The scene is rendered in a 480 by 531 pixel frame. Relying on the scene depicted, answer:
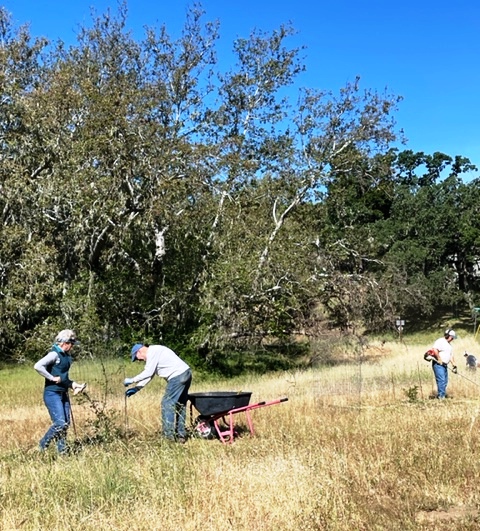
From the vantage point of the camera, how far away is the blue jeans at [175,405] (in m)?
8.44

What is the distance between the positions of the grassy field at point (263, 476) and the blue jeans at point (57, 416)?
1.15 ft

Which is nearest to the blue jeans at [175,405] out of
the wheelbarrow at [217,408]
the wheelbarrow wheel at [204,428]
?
the wheelbarrow at [217,408]

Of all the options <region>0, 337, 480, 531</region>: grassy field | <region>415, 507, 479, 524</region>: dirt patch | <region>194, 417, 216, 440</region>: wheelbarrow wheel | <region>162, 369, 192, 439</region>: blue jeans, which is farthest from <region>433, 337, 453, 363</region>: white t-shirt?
<region>415, 507, 479, 524</region>: dirt patch

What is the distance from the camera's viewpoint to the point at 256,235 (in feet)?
80.2

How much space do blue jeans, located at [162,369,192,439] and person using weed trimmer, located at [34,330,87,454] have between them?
126 centimetres

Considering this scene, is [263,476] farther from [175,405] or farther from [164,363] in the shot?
[164,363]

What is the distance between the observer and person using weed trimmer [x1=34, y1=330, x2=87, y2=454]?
7754mm

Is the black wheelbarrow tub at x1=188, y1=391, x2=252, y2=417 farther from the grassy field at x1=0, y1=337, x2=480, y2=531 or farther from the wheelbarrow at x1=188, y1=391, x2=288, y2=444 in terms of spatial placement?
the grassy field at x1=0, y1=337, x2=480, y2=531

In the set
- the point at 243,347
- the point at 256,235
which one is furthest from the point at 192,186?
the point at 243,347

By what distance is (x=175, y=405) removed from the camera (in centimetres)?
864

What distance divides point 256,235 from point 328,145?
4617 millimetres

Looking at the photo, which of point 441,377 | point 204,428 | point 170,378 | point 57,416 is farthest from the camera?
point 441,377

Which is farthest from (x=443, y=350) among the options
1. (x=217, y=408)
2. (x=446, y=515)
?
(x=446, y=515)

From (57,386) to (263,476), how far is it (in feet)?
10.7
